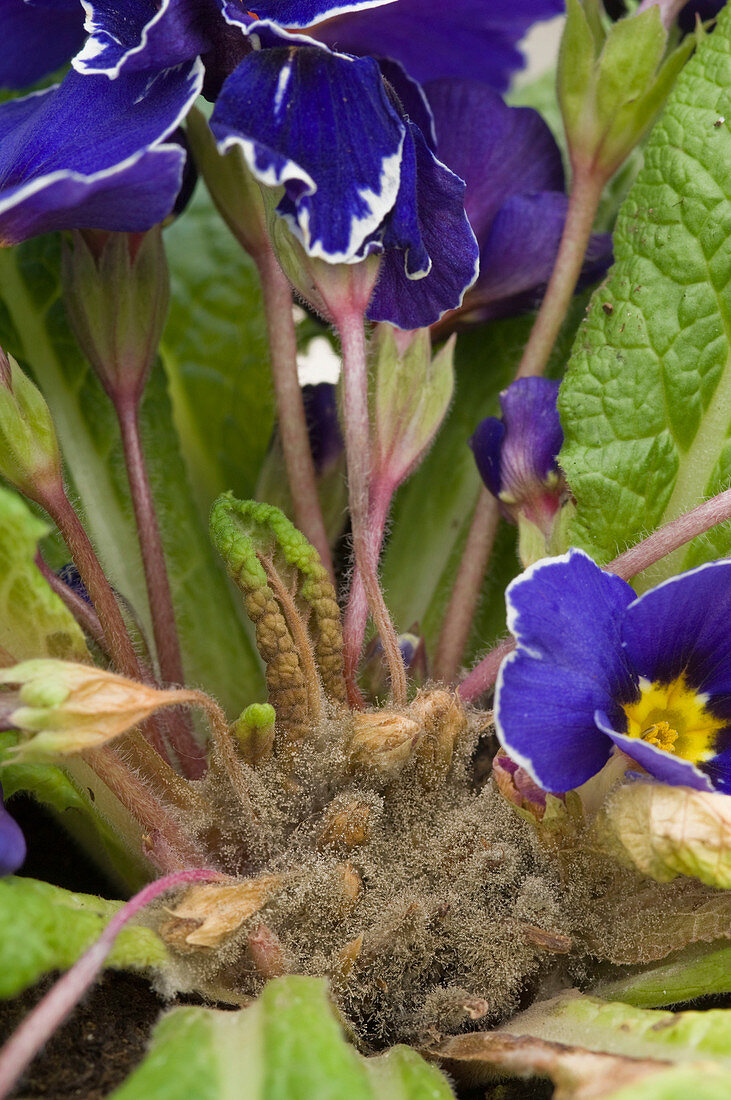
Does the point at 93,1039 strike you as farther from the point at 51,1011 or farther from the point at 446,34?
the point at 446,34

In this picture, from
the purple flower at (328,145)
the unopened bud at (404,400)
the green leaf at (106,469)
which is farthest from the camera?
the green leaf at (106,469)

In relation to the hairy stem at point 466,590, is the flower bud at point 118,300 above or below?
above

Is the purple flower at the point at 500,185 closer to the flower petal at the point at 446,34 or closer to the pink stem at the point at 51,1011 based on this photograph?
the flower petal at the point at 446,34

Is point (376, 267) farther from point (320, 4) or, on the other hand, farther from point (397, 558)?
point (397, 558)

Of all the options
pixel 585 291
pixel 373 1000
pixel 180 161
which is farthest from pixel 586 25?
pixel 373 1000

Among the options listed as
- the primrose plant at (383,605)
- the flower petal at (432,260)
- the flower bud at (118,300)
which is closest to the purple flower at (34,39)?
the primrose plant at (383,605)

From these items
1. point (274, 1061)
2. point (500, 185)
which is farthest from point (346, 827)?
point (500, 185)

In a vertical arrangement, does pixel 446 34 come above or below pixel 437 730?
above
